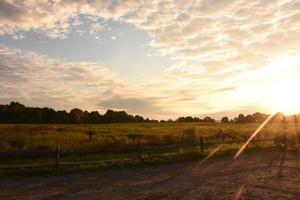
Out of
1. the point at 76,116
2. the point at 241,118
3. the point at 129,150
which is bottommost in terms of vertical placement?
the point at 129,150

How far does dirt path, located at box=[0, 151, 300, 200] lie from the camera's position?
1430 centimetres

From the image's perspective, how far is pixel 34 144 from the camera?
34.5 m

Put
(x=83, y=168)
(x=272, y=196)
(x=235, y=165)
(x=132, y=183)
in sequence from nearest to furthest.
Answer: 1. (x=272, y=196)
2. (x=132, y=183)
3. (x=83, y=168)
4. (x=235, y=165)

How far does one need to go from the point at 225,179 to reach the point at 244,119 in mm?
139765

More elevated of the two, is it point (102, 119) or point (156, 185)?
point (102, 119)

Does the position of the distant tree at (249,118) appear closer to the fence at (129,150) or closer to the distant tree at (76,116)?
the distant tree at (76,116)

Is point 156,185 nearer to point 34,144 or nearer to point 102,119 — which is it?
point 34,144

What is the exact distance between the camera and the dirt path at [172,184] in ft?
46.9

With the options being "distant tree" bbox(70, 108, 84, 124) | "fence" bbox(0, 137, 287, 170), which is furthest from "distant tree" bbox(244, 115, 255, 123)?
"fence" bbox(0, 137, 287, 170)

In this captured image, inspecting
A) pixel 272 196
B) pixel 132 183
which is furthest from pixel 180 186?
pixel 272 196

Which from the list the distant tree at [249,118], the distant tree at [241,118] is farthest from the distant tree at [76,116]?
the distant tree at [249,118]

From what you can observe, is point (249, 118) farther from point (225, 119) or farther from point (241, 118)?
point (225, 119)

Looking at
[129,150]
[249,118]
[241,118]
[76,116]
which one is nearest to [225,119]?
[241,118]

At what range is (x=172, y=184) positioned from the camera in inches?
653
